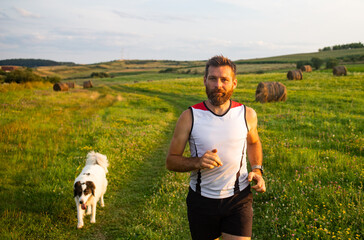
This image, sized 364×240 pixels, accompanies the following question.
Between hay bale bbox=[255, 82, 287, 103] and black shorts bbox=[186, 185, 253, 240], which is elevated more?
hay bale bbox=[255, 82, 287, 103]

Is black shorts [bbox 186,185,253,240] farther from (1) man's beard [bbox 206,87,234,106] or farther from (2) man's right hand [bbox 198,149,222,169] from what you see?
(1) man's beard [bbox 206,87,234,106]

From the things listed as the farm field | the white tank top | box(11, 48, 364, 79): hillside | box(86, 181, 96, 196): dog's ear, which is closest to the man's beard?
the white tank top

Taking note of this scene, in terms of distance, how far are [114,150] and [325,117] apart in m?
10.8

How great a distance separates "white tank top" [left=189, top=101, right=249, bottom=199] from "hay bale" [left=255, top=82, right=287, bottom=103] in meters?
18.7

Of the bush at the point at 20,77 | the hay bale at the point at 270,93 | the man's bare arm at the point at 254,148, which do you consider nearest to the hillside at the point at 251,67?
the bush at the point at 20,77

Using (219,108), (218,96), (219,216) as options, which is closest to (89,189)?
(219,216)

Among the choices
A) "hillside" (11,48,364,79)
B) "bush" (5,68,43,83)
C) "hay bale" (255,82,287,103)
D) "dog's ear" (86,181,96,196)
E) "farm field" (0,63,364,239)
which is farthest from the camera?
"hillside" (11,48,364,79)

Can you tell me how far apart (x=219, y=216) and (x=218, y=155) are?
2.35 ft

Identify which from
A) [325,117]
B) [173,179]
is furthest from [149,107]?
[173,179]

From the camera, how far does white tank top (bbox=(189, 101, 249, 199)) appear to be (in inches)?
119

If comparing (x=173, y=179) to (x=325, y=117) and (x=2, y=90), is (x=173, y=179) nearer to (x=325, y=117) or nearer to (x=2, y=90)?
(x=325, y=117)

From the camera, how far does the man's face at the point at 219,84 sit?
10.1ft

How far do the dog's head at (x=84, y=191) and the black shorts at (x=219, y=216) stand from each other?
140 inches

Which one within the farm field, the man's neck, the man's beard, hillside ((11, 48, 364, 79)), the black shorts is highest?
hillside ((11, 48, 364, 79))
